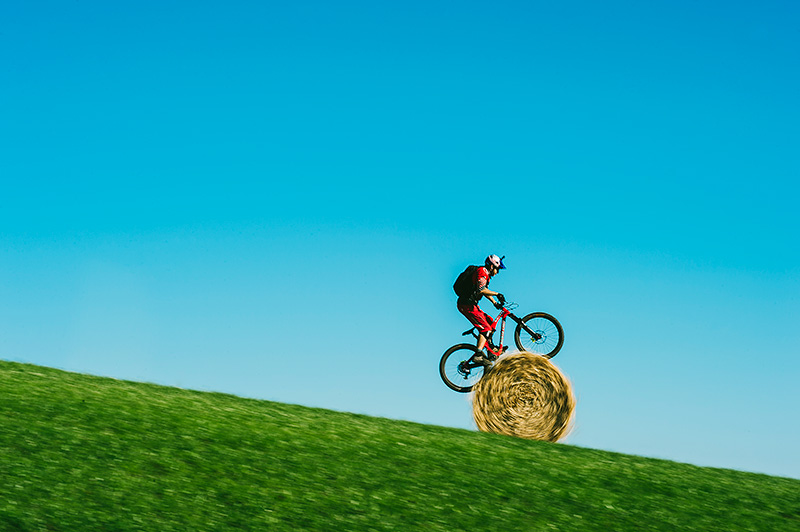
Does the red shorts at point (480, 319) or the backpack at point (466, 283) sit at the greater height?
the backpack at point (466, 283)

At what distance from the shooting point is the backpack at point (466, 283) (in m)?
16.3

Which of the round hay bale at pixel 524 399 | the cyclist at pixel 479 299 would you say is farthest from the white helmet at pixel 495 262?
the round hay bale at pixel 524 399

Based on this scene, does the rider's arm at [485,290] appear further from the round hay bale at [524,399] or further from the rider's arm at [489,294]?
the round hay bale at [524,399]

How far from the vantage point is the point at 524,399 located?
14164mm

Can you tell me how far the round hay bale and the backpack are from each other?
2420mm

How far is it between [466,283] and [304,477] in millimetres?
7510

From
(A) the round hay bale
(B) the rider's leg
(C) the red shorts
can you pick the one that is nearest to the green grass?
(A) the round hay bale

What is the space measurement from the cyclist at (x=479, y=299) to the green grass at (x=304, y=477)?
3.01 metres

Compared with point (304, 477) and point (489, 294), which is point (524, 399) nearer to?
point (489, 294)

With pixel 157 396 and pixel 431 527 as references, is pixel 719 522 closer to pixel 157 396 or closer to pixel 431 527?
pixel 431 527

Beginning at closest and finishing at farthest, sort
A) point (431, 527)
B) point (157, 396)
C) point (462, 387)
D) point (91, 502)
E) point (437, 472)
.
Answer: point (91, 502) < point (431, 527) < point (437, 472) < point (157, 396) < point (462, 387)

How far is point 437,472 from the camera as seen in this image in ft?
35.3

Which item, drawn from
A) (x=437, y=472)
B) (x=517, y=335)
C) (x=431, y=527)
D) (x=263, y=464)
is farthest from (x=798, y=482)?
(x=263, y=464)

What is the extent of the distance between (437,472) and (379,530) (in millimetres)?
2463
